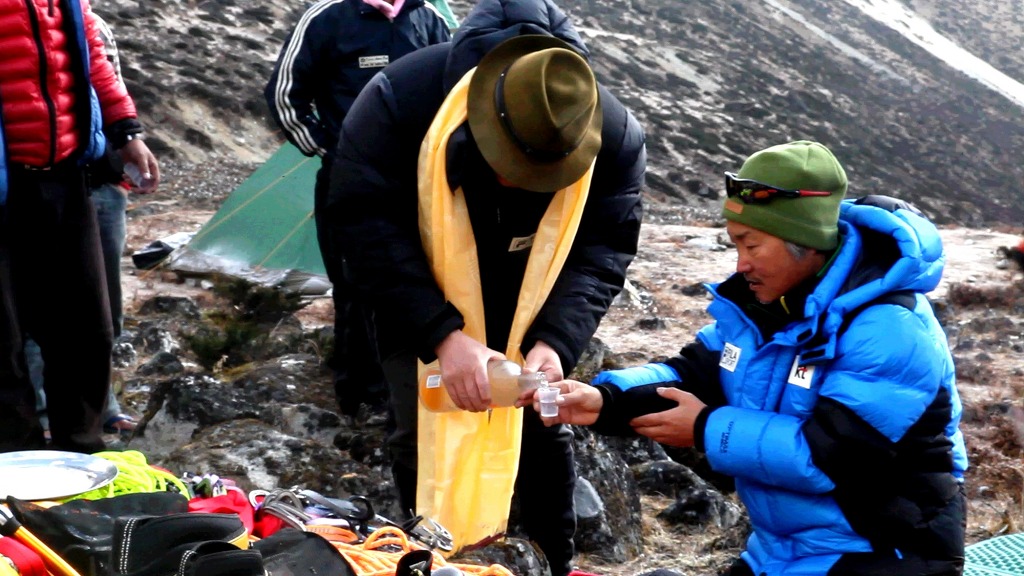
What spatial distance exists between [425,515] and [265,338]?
315 cm

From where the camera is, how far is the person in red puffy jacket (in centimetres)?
372

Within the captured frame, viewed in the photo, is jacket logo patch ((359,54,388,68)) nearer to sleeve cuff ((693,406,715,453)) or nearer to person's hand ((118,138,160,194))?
person's hand ((118,138,160,194))

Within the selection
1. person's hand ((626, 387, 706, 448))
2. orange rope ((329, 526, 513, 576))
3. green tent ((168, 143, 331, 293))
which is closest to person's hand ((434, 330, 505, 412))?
person's hand ((626, 387, 706, 448))

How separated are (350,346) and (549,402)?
214 centimetres

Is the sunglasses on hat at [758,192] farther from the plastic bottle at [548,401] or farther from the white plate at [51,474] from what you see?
the white plate at [51,474]

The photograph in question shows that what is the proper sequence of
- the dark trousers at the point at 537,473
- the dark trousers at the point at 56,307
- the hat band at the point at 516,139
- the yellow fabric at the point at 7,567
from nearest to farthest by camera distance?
the yellow fabric at the point at 7,567 → the hat band at the point at 516,139 → the dark trousers at the point at 537,473 → the dark trousers at the point at 56,307

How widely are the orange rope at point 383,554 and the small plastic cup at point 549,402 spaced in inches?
20.2

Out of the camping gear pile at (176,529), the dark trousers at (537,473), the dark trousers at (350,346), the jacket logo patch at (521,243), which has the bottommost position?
the dark trousers at (350,346)

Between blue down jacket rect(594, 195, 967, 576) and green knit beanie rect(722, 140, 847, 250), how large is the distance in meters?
0.06

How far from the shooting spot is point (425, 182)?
10.4 feet

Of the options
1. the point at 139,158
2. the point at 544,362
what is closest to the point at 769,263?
the point at 544,362

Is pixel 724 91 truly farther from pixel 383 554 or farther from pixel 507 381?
pixel 383 554

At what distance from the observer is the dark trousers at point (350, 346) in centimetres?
497

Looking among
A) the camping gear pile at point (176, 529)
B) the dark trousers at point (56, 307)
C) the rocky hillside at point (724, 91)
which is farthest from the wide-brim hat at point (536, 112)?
the rocky hillside at point (724, 91)
